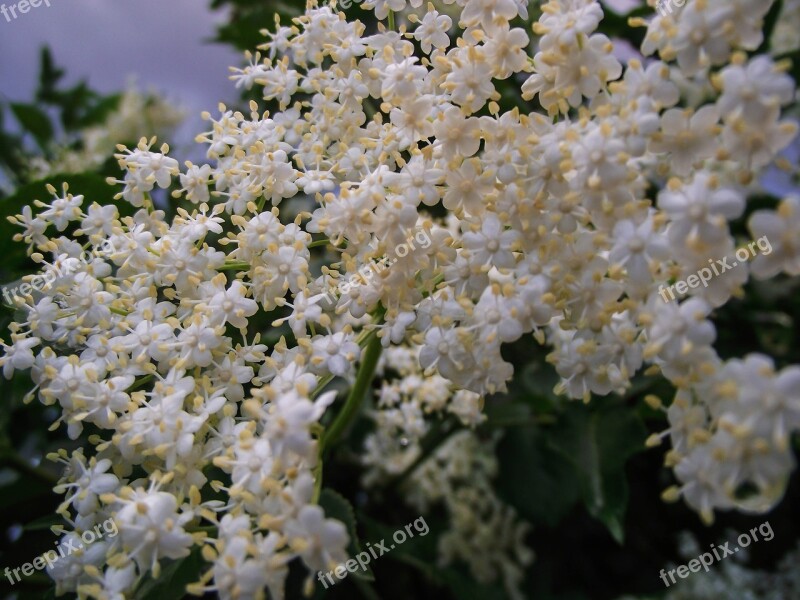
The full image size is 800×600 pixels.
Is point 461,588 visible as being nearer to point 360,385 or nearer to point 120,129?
point 360,385

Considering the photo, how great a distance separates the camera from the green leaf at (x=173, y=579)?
810 millimetres

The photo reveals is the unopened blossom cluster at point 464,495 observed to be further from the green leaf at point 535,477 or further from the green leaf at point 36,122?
the green leaf at point 36,122

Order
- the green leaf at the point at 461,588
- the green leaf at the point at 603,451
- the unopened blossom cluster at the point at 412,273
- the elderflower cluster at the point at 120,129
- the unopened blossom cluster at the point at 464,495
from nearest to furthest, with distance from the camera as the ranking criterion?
the unopened blossom cluster at the point at 412,273 < the green leaf at the point at 603,451 < the green leaf at the point at 461,588 < the unopened blossom cluster at the point at 464,495 < the elderflower cluster at the point at 120,129

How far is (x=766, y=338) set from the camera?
2.28 m

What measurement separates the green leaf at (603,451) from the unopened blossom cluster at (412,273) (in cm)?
37

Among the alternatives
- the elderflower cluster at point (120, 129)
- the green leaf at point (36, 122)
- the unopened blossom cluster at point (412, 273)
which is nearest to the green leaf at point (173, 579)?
the unopened blossom cluster at point (412, 273)

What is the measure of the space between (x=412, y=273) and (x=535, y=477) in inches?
34.8

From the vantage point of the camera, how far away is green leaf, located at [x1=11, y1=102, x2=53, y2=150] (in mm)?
2523

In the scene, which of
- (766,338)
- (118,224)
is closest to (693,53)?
(118,224)

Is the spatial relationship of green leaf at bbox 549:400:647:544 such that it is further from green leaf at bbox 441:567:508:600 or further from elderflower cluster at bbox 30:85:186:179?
elderflower cluster at bbox 30:85:186:179

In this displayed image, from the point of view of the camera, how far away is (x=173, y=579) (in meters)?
0.84

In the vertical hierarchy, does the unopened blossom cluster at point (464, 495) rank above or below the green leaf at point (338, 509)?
below

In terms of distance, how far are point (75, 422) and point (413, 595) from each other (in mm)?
1356

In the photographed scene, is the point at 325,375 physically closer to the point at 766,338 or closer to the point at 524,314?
the point at 524,314
